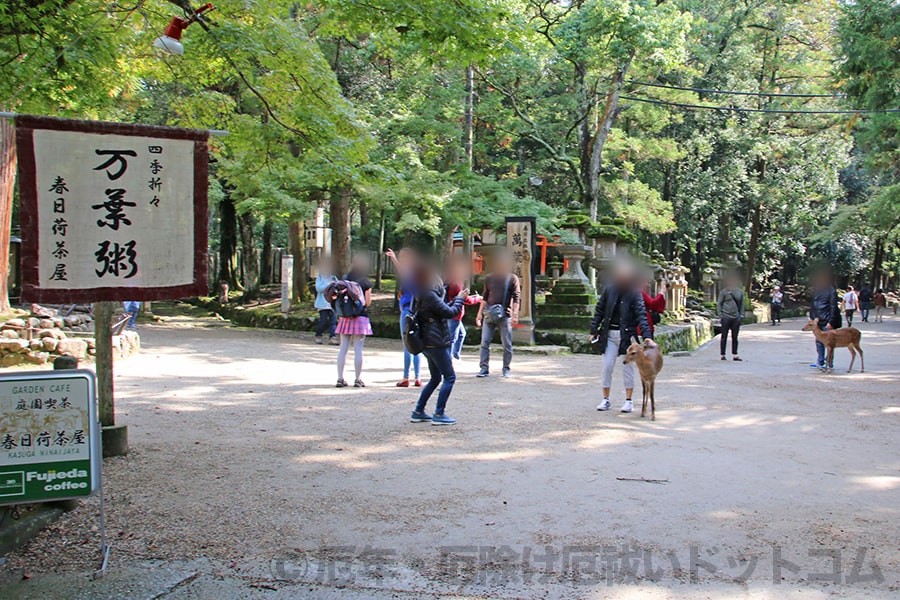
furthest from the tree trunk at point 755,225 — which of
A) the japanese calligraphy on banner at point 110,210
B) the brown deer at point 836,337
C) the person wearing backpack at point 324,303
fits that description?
the japanese calligraphy on banner at point 110,210

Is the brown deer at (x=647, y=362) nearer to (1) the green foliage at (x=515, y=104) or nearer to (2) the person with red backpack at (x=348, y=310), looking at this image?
(2) the person with red backpack at (x=348, y=310)

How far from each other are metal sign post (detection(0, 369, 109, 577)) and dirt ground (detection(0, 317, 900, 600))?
41cm

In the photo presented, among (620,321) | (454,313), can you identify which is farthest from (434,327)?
(620,321)

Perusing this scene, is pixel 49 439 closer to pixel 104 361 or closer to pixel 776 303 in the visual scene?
pixel 104 361

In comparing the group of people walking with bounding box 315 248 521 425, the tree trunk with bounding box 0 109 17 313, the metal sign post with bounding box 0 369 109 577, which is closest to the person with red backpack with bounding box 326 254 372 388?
the group of people walking with bounding box 315 248 521 425

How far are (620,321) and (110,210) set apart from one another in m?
5.66

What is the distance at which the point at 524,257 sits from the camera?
16625mm

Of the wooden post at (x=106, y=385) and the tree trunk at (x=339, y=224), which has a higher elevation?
the tree trunk at (x=339, y=224)

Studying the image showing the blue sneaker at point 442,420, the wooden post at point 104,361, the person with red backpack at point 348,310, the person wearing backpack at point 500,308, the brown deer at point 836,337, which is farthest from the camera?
the brown deer at point 836,337

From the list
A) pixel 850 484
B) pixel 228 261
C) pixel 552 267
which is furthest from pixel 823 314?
pixel 228 261

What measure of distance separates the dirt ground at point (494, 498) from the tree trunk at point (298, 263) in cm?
1473

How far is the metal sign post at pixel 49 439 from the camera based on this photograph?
4070mm

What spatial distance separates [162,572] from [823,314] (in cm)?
1301

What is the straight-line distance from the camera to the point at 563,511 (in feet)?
16.4
